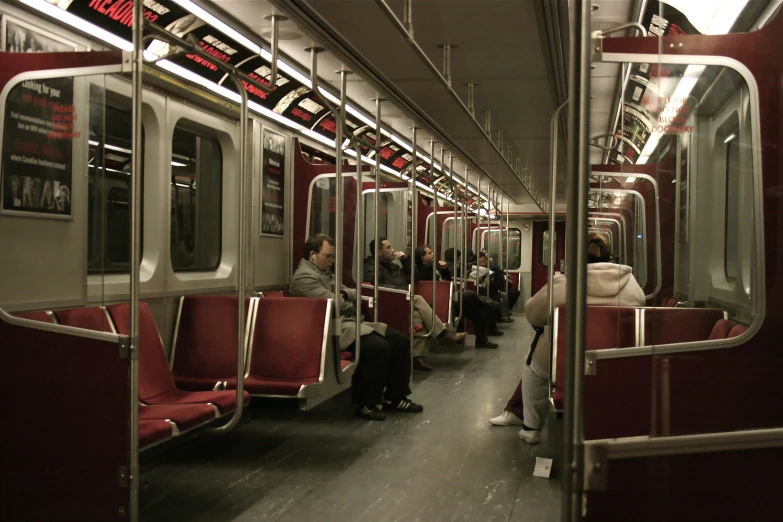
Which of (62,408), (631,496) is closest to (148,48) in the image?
(62,408)

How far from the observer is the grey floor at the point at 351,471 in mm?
3867

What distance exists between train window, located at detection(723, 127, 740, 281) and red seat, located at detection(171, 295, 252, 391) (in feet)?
11.6

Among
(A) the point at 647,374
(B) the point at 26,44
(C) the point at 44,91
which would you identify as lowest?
(A) the point at 647,374

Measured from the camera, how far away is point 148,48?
184 inches

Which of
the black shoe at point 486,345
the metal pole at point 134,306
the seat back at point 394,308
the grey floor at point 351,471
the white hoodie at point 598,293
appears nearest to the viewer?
the white hoodie at point 598,293

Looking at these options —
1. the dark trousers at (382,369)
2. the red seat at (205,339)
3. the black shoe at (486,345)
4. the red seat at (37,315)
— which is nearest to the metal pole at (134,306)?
the red seat at (37,315)

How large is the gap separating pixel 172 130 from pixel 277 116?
1.45 m

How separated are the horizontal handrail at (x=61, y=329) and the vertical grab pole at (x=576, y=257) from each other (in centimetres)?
183

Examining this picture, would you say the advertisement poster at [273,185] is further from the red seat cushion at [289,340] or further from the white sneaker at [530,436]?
the white sneaker at [530,436]

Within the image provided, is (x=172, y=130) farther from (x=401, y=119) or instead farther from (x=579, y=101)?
(x=579, y=101)

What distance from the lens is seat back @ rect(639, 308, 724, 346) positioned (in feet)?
6.13

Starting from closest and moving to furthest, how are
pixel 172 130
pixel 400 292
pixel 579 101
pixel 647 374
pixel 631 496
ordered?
1. pixel 579 101
2. pixel 631 496
3. pixel 647 374
4. pixel 172 130
5. pixel 400 292

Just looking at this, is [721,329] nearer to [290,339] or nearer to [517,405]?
[290,339]

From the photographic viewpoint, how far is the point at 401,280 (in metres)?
7.98
